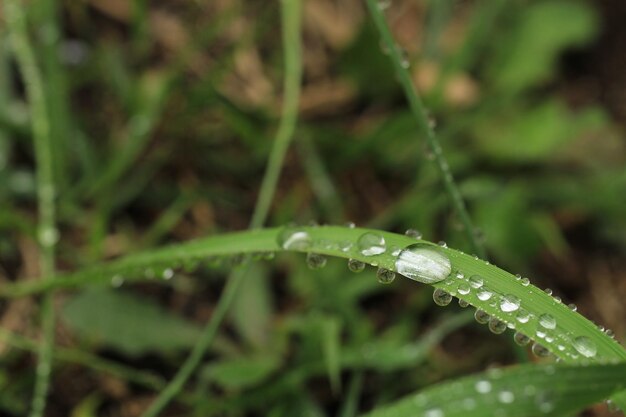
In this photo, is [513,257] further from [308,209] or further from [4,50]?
[4,50]

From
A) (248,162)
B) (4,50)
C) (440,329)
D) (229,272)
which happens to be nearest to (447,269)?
(440,329)

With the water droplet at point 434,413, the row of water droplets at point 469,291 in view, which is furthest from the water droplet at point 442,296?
the water droplet at point 434,413

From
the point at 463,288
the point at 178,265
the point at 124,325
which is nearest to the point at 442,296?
the point at 463,288

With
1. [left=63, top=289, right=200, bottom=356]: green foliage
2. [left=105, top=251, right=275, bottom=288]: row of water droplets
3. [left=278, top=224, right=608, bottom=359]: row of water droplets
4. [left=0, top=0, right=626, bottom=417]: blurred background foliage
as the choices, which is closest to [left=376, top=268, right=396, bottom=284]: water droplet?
[left=278, top=224, right=608, bottom=359]: row of water droplets

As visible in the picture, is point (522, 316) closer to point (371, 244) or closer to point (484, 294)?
point (484, 294)

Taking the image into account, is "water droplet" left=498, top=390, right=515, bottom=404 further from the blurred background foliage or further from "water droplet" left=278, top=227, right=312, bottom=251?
the blurred background foliage

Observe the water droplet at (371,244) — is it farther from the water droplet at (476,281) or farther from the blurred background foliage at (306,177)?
the blurred background foliage at (306,177)

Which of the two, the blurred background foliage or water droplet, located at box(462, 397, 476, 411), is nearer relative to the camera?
water droplet, located at box(462, 397, 476, 411)

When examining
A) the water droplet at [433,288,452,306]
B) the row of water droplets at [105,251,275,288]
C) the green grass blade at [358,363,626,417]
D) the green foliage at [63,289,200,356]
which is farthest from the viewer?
the green foliage at [63,289,200,356]
